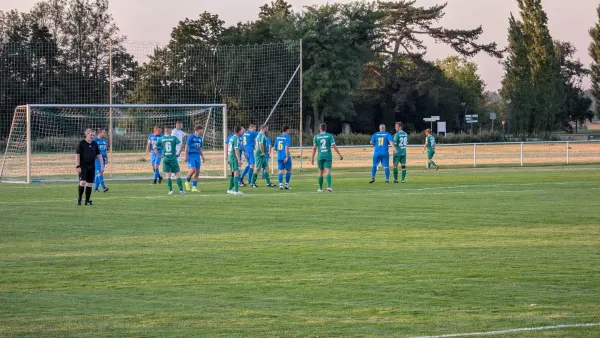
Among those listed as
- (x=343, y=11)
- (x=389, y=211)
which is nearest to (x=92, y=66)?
(x=343, y=11)

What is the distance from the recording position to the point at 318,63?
70.7m

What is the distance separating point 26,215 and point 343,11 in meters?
57.0

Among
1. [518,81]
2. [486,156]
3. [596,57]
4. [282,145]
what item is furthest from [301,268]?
[596,57]

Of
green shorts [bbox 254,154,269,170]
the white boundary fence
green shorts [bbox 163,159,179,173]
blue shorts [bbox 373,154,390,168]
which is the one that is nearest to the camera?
green shorts [bbox 163,159,179,173]

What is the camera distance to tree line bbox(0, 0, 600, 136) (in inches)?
1972

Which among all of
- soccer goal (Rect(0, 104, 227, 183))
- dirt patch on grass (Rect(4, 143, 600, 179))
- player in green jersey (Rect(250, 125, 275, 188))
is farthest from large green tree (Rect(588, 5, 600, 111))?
player in green jersey (Rect(250, 125, 275, 188))

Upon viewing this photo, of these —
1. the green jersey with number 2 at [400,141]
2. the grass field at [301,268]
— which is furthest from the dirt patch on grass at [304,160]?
the grass field at [301,268]

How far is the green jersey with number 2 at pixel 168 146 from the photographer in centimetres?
2550

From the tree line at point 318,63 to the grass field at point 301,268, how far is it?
85.4 feet

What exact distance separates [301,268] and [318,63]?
59.7 meters

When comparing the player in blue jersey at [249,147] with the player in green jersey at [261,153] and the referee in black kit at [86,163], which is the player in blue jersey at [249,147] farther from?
the referee in black kit at [86,163]

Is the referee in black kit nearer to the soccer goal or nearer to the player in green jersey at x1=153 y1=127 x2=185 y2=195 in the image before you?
the player in green jersey at x1=153 y1=127 x2=185 y2=195

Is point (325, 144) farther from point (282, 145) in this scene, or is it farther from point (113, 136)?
point (113, 136)

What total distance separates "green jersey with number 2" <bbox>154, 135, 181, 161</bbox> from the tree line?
750 inches
